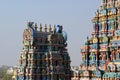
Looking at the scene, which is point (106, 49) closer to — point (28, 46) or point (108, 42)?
point (108, 42)

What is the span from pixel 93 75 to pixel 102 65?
141 centimetres

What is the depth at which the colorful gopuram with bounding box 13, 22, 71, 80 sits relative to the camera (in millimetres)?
47594

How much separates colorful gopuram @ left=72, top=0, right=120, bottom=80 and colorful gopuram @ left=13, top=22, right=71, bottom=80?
7954 mm

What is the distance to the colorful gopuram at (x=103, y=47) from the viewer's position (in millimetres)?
36688

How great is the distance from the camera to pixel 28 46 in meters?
48.8

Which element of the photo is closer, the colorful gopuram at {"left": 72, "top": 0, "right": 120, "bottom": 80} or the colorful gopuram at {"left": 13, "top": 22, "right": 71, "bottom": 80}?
the colorful gopuram at {"left": 72, "top": 0, "right": 120, "bottom": 80}

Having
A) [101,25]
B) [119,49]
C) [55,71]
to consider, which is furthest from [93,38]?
[55,71]

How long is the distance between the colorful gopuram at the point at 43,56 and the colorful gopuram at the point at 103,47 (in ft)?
26.1

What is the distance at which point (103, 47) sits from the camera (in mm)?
38531

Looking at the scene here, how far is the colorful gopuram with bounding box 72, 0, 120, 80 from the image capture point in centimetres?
3669

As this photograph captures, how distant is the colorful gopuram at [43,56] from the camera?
156ft

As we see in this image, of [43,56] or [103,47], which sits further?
[43,56]

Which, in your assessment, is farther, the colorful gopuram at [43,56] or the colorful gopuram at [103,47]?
the colorful gopuram at [43,56]

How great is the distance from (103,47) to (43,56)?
38.7 ft
